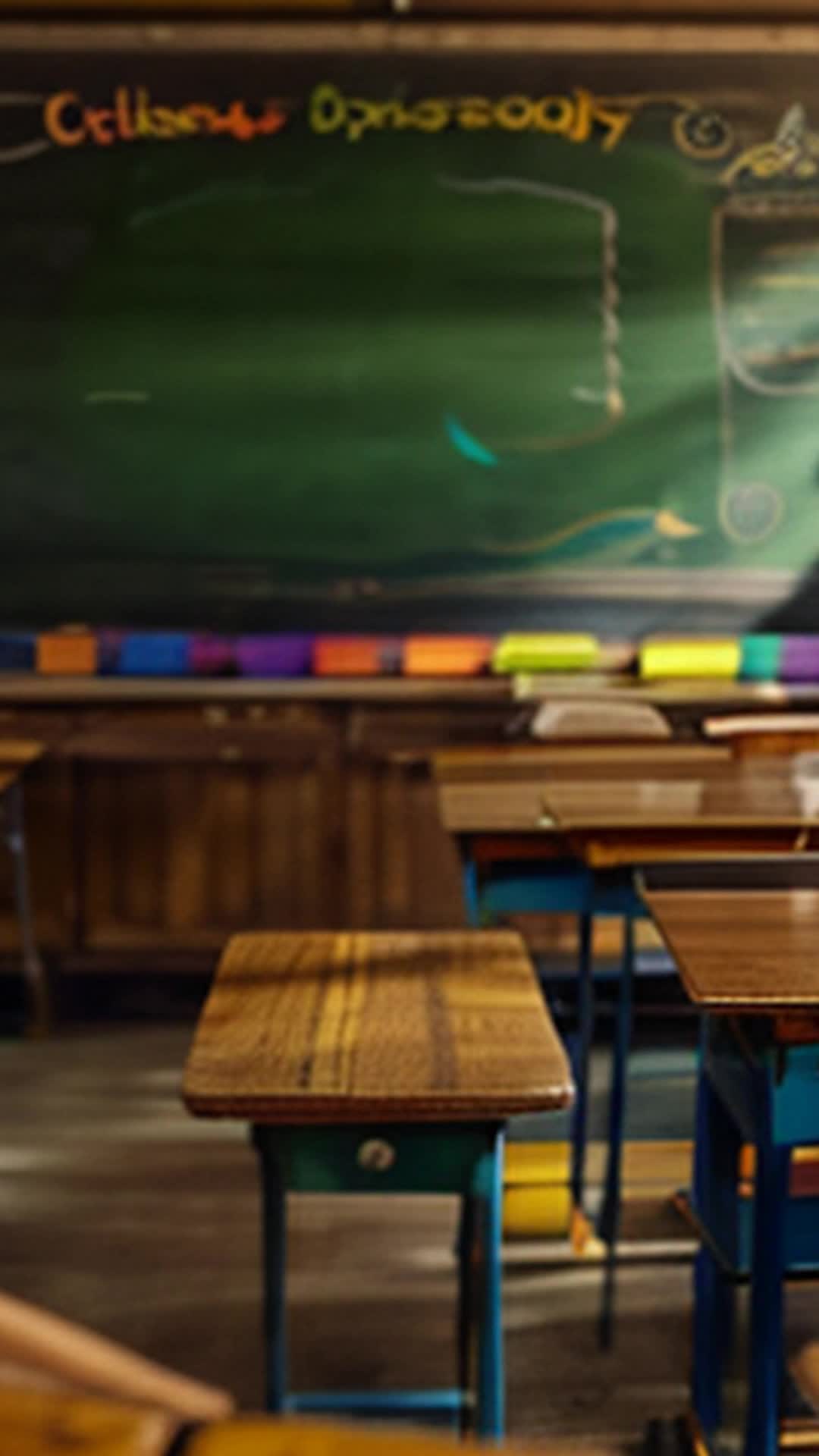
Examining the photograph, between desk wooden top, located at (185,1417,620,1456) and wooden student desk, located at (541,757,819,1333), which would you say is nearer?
desk wooden top, located at (185,1417,620,1456)

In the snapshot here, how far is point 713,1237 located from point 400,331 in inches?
129

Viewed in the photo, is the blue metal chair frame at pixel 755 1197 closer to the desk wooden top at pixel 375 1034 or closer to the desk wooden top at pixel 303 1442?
the desk wooden top at pixel 375 1034

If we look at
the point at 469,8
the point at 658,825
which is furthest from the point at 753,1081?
the point at 469,8

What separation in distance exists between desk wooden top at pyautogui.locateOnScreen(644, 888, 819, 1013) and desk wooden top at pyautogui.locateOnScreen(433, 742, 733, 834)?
2.04 feet

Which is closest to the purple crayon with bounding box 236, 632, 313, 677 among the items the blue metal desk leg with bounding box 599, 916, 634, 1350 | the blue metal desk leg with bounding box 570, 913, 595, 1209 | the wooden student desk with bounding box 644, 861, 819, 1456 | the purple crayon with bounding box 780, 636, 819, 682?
the purple crayon with bounding box 780, 636, 819, 682

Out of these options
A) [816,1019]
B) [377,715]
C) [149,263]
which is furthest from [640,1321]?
[149,263]

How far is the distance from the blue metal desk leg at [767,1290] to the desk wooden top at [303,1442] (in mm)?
1197

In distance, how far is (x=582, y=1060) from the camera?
2.80 meters

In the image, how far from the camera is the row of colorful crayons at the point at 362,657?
14.9 feet

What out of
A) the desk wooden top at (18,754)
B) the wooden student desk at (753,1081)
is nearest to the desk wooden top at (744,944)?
the wooden student desk at (753,1081)

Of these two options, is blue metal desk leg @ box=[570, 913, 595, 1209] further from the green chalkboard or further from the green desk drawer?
the green chalkboard

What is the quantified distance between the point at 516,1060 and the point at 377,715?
2.85 m

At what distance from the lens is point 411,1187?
4.98 feet

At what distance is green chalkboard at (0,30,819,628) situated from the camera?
4.52 m
